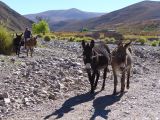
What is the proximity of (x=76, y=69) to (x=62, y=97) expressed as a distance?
5324mm

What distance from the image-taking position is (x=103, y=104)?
48.0ft

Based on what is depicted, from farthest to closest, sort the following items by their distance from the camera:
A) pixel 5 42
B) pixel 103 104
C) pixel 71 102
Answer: pixel 5 42, pixel 71 102, pixel 103 104

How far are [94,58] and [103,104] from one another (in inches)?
73.6

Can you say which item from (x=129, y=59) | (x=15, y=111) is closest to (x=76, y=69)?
(x=129, y=59)

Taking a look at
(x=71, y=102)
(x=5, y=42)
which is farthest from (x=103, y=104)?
(x=5, y=42)

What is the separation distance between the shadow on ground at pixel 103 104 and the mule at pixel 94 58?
37.4 inches

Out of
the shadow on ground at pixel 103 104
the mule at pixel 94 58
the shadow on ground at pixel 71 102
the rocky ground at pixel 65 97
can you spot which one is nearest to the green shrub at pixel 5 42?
the rocky ground at pixel 65 97

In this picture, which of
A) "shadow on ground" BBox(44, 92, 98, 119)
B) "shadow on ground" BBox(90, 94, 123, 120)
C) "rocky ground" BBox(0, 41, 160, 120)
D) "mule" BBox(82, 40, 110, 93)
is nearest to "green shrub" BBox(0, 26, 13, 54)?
"rocky ground" BBox(0, 41, 160, 120)

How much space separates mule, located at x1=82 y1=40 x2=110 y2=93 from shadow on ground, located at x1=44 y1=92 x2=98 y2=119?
2.08 ft

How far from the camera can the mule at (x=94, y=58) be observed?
1498 cm

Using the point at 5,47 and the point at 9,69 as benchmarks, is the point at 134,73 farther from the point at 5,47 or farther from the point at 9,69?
the point at 5,47

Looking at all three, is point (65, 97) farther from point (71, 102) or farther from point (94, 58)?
point (94, 58)

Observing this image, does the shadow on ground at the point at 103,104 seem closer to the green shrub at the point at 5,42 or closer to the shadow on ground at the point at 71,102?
the shadow on ground at the point at 71,102

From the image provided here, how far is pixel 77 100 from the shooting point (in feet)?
49.5
